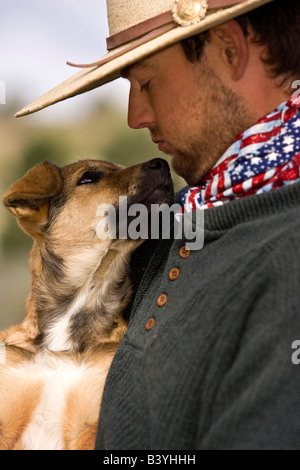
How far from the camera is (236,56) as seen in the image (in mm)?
2305

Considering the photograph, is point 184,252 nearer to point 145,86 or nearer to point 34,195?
point 145,86

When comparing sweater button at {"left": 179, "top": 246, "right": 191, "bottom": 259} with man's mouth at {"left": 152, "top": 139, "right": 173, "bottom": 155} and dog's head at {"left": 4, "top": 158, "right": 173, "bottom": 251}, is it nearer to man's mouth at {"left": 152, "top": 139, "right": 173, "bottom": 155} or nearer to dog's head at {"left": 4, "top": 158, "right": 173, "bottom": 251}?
man's mouth at {"left": 152, "top": 139, "right": 173, "bottom": 155}

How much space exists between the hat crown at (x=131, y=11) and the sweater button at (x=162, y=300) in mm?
1009

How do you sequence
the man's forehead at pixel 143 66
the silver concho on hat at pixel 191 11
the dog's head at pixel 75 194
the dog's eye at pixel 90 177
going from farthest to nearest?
the dog's eye at pixel 90 177 → the dog's head at pixel 75 194 → the man's forehead at pixel 143 66 → the silver concho on hat at pixel 191 11

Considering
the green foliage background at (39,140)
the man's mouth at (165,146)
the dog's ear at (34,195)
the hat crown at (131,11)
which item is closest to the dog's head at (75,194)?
the dog's ear at (34,195)

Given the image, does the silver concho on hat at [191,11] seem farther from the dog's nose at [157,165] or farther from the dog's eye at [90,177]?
the dog's eye at [90,177]

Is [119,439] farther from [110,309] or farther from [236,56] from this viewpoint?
[236,56]

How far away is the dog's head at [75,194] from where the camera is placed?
10.2 feet

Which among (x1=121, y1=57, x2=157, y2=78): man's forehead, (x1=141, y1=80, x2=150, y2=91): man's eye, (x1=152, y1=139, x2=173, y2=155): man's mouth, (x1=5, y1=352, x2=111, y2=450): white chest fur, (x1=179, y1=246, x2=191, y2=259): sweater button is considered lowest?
(x1=5, y1=352, x2=111, y2=450): white chest fur

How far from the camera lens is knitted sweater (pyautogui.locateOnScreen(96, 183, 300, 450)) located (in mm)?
1678

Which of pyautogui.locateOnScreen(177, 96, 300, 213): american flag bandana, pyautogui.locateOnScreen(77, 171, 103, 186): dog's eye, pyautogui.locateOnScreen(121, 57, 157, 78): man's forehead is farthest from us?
pyautogui.locateOnScreen(77, 171, 103, 186): dog's eye

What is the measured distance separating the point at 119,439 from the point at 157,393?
0.24 m

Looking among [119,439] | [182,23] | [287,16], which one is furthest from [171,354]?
[287,16]

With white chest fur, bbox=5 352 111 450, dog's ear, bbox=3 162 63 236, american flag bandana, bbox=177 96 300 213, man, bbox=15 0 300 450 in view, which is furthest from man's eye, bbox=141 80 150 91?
white chest fur, bbox=5 352 111 450
